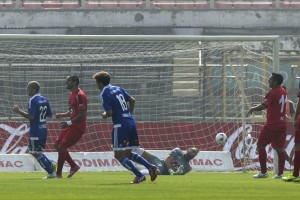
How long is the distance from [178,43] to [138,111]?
8.95 feet

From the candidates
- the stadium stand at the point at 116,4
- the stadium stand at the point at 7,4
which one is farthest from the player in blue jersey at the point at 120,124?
the stadium stand at the point at 7,4

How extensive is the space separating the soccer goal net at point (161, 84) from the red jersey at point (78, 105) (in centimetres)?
383

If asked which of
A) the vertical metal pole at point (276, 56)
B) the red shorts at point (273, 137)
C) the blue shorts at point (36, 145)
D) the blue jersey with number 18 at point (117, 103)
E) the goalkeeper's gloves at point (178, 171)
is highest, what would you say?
the vertical metal pole at point (276, 56)

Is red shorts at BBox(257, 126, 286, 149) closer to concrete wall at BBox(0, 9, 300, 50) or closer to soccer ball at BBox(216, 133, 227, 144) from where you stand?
soccer ball at BBox(216, 133, 227, 144)

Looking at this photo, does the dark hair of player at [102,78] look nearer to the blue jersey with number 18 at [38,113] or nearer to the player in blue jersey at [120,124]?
the player in blue jersey at [120,124]

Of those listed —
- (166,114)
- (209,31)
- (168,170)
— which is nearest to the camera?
(168,170)

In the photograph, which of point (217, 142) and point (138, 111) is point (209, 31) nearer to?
point (138, 111)

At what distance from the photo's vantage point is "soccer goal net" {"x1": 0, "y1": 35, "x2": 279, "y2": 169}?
23.5 m

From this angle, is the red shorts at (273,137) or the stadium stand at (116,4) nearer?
the red shorts at (273,137)

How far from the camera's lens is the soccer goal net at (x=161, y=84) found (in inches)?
926

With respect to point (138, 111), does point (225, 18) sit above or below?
above

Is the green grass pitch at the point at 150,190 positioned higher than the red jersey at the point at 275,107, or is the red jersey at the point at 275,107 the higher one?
the red jersey at the point at 275,107

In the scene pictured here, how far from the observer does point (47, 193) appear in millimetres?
13195

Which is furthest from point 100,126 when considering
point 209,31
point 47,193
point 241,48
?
point 209,31
